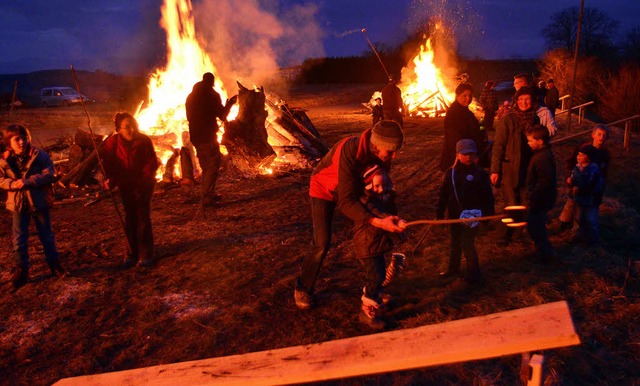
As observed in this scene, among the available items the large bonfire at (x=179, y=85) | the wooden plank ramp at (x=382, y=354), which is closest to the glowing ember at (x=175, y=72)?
the large bonfire at (x=179, y=85)

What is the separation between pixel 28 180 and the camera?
4801 mm

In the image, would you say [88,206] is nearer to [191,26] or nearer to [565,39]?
[191,26]

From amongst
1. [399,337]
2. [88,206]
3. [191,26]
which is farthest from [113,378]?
[191,26]

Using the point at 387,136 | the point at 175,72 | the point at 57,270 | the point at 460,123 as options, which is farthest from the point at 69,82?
the point at 387,136

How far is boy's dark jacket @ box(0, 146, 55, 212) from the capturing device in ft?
15.8

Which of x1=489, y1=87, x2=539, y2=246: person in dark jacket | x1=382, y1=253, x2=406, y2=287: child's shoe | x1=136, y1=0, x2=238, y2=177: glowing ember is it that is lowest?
x1=382, y1=253, x2=406, y2=287: child's shoe

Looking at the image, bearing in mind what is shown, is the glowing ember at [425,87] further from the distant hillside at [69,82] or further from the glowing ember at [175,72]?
the distant hillside at [69,82]

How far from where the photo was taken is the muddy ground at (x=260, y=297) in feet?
12.1

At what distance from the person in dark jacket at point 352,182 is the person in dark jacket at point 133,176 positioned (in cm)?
230

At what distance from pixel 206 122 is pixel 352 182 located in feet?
14.8

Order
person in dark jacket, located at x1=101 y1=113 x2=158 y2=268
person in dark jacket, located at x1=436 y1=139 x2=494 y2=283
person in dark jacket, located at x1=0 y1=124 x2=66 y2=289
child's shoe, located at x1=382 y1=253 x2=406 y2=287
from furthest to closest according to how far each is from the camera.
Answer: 1. person in dark jacket, located at x1=101 y1=113 x2=158 y2=268
2. person in dark jacket, located at x1=0 y1=124 x2=66 y2=289
3. person in dark jacket, located at x1=436 y1=139 x2=494 y2=283
4. child's shoe, located at x1=382 y1=253 x2=406 y2=287

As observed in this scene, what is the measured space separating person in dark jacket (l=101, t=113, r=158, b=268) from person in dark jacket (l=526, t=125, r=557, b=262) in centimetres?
419

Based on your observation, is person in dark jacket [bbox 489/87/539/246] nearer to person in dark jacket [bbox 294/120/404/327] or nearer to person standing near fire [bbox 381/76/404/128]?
person in dark jacket [bbox 294/120/404/327]

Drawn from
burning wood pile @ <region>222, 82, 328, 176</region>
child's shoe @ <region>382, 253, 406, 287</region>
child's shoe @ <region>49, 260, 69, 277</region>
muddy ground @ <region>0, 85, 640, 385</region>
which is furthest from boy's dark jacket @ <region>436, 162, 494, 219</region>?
burning wood pile @ <region>222, 82, 328, 176</region>
